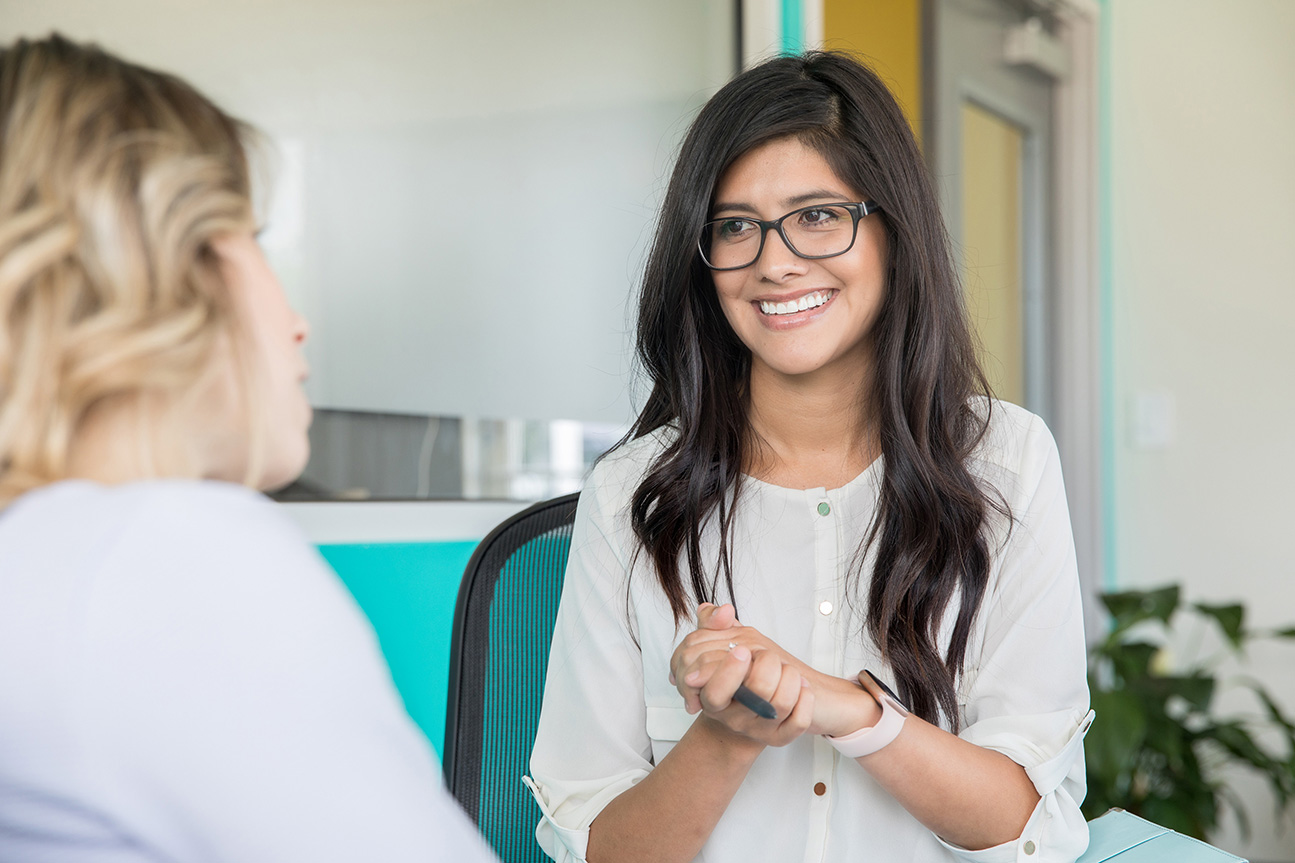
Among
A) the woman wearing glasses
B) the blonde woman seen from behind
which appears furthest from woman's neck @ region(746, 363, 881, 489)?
the blonde woman seen from behind

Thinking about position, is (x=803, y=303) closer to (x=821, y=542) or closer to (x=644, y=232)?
(x=821, y=542)

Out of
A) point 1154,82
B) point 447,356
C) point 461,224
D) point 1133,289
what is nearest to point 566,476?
point 447,356

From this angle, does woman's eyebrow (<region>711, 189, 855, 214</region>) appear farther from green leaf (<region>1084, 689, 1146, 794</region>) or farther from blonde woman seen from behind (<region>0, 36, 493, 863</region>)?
green leaf (<region>1084, 689, 1146, 794</region>)

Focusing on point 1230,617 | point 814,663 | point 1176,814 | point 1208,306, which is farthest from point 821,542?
point 1208,306

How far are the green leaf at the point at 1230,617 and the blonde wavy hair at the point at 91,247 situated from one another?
2631 mm

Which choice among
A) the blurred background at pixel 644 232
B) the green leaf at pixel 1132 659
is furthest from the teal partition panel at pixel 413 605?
the green leaf at pixel 1132 659

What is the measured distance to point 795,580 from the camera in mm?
1157

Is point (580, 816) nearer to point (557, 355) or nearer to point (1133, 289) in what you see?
point (557, 355)

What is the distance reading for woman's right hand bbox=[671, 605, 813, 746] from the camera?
0.87m

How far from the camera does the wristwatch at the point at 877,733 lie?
0.94 m

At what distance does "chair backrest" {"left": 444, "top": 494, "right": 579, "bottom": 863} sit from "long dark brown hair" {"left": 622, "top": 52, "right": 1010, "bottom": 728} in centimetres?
14

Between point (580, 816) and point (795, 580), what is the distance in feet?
1.09

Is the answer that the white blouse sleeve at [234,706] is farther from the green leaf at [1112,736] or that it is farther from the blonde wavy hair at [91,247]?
the green leaf at [1112,736]

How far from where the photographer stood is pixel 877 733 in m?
0.94
